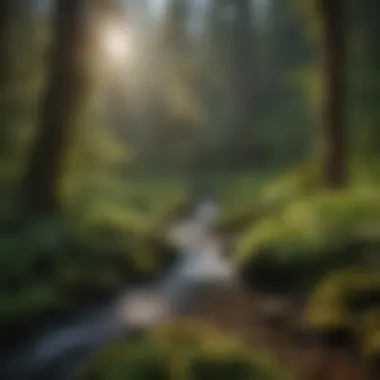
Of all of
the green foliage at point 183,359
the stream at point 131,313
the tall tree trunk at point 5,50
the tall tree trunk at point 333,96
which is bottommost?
the green foliage at point 183,359

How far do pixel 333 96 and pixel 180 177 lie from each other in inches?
17.7

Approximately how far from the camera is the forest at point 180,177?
68.6 inches

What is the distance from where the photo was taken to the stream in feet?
5.73

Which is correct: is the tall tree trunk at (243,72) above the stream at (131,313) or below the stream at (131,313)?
above

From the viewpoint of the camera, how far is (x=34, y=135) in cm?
192

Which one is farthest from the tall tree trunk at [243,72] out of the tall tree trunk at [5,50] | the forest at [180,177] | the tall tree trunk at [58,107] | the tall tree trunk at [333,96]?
the tall tree trunk at [5,50]

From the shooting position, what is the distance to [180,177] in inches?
73.3

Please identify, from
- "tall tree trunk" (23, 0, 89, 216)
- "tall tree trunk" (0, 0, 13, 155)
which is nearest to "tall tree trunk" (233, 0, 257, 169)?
"tall tree trunk" (23, 0, 89, 216)

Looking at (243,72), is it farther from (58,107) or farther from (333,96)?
(58,107)

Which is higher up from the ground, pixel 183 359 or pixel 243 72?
pixel 243 72

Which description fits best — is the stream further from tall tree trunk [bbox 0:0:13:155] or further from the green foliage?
tall tree trunk [bbox 0:0:13:155]

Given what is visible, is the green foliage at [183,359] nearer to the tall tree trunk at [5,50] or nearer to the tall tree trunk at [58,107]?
the tall tree trunk at [58,107]

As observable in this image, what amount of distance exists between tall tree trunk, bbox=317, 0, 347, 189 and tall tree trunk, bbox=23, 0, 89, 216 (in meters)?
0.64

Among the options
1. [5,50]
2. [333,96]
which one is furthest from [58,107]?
[333,96]
